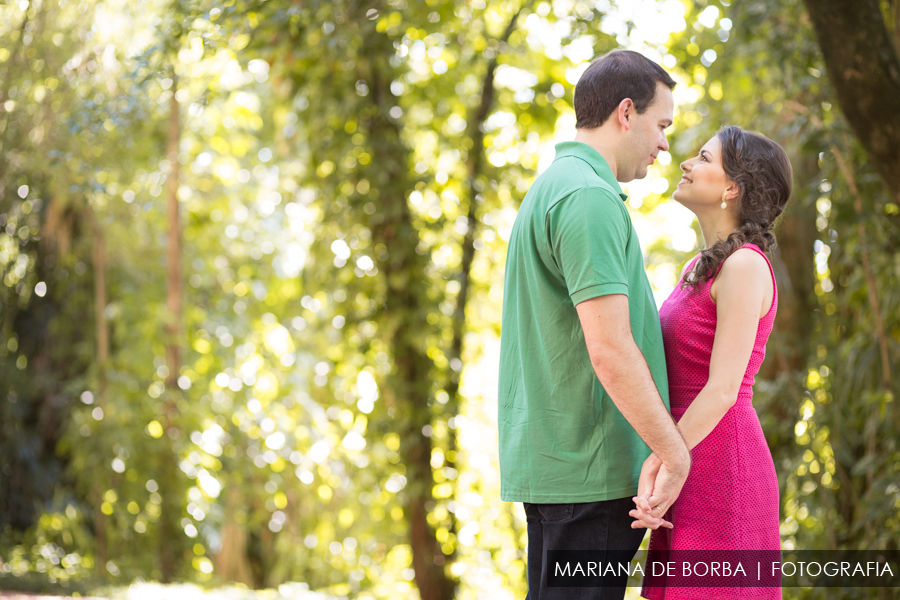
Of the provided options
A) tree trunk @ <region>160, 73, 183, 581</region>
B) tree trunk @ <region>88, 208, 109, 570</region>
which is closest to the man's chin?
tree trunk @ <region>160, 73, 183, 581</region>

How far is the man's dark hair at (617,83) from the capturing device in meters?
1.34

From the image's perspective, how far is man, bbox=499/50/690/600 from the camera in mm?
1191

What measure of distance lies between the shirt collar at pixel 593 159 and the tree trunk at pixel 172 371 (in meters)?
3.75

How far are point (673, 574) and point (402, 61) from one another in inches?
120

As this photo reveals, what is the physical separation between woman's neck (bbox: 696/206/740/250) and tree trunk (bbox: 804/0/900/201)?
0.90 meters

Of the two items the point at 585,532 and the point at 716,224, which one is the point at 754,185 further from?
the point at 585,532

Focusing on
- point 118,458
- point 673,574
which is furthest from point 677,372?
point 118,458

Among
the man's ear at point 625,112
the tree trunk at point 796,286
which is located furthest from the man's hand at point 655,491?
the tree trunk at point 796,286

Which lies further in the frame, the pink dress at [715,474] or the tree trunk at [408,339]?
the tree trunk at [408,339]

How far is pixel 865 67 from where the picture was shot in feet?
6.56

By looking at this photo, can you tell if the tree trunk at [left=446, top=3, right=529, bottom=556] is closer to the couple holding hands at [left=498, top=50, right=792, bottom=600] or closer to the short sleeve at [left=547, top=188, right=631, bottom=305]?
the couple holding hands at [left=498, top=50, right=792, bottom=600]

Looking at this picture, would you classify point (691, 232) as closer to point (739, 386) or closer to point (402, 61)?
point (402, 61)

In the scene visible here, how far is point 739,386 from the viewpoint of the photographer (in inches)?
51.8

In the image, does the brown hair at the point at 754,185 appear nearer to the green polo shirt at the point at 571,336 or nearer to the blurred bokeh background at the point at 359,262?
the green polo shirt at the point at 571,336
